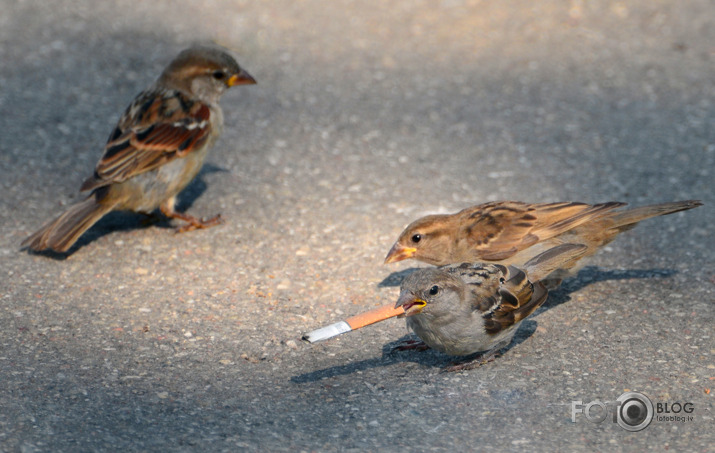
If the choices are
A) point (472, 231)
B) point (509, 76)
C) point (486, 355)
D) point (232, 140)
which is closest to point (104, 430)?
point (486, 355)

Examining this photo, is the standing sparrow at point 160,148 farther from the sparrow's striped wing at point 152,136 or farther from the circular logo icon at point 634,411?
the circular logo icon at point 634,411

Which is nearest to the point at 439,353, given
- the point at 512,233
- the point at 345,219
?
the point at 512,233

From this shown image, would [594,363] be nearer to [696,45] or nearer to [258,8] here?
[696,45]

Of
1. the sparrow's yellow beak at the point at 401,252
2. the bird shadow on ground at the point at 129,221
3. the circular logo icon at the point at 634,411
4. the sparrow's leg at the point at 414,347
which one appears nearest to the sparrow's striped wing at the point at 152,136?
the bird shadow on ground at the point at 129,221

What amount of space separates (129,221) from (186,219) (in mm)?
532

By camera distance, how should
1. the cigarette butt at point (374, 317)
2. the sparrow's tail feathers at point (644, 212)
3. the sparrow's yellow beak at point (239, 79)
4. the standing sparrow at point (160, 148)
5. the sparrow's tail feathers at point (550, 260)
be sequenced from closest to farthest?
the cigarette butt at point (374, 317)
the sparrow's tail feathers at point (550, 260)
the sparrow's tail feathers at point (644, 212)
the standing sparrow at point (160, 148)
the sparrow's yellow beak at point (239, 79)

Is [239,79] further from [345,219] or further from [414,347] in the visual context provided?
[414,347]

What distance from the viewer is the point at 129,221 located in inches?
245

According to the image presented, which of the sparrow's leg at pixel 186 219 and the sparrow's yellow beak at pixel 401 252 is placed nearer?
the sparrow's yellow beak at pixel 401 252

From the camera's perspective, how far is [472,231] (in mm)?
5141

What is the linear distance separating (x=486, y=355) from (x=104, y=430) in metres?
1.97

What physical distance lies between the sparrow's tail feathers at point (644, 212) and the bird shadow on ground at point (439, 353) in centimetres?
40

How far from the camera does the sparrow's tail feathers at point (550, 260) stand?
4754mm

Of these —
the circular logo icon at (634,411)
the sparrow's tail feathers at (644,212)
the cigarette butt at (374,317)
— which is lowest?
the circular logo icon at (634,411)
